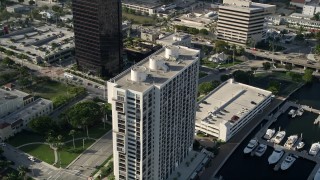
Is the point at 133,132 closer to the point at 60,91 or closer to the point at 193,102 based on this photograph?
the point at 193,102

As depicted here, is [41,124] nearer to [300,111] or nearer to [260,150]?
[260,150]

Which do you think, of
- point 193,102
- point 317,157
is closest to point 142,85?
point 193,102

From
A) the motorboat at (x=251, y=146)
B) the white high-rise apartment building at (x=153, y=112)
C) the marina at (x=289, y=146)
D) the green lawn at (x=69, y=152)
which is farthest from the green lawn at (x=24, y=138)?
the motorboat at (x=251, y=146)

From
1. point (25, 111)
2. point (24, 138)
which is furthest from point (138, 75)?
point (25, 111)

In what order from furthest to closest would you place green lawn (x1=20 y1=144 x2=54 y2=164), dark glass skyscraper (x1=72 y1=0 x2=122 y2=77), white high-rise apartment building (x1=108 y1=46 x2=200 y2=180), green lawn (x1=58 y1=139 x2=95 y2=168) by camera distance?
dark glass skyscraper (x1=72 y1=0 x2=122 y2=77) < green lawn (x1=20 y1=144 x2=54 y2=164) < green lawn (x1=58 y1=139 x2=95 y2=168) < white high-rise apartment building (x1=108 y1=46 x2=200 y2=180)

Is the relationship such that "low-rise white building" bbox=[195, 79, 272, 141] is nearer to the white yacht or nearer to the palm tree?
the white yacht

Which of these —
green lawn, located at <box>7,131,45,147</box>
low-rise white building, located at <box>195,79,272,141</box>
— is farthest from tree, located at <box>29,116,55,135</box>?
low-rise white building, located at <box>195,79,272,141</box>
